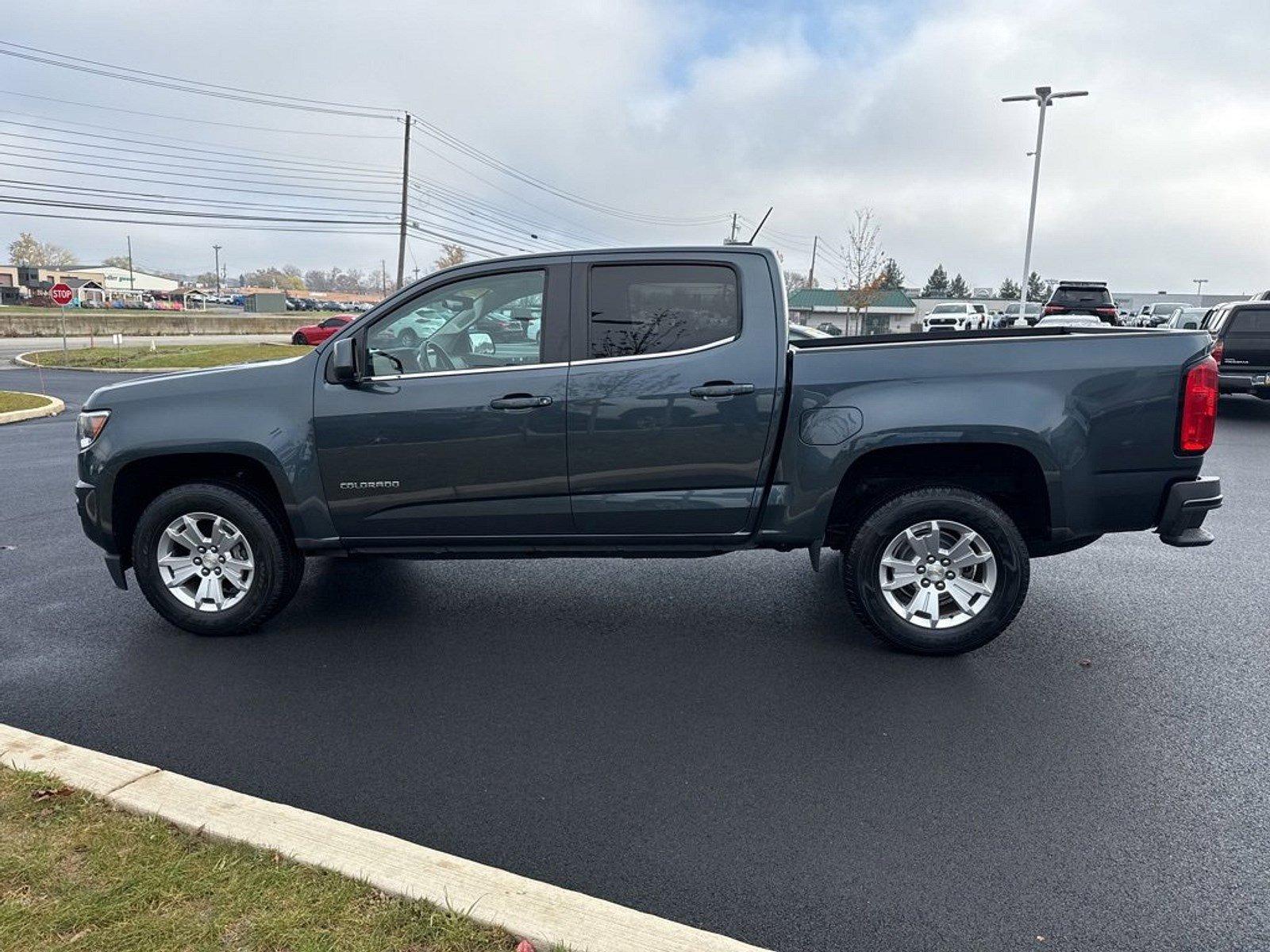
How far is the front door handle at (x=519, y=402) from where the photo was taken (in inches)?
173

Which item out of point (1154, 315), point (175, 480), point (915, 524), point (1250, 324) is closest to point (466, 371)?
point (175, 480)

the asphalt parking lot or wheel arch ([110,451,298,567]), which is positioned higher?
wheel arch ([110,451,298,567])

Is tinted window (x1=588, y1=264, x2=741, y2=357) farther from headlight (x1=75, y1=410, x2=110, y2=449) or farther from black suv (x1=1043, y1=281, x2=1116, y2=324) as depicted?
black suv (x1=1043, y1=281, x2=1116, y2=324)

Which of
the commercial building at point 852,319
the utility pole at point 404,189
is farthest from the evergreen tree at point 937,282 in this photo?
the utility pole at point 404,189

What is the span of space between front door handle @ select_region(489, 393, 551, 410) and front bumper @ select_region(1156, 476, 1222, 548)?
9.96ft

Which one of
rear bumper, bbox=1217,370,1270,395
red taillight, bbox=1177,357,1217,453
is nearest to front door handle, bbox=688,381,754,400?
red taillight, bbox=1177,357,1217,453

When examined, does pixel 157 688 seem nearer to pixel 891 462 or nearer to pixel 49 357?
pixel 891 462

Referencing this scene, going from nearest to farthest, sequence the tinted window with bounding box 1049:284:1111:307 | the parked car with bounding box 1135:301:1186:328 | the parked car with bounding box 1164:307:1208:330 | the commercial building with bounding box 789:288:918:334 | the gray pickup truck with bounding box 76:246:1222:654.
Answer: the gray pickup truck with bounding box 76:246:1222:654 → the parked car with bounding box 1164:307:1208:330 → the tinted window with bounding box 1049:284:1111:307 → the parked car with bounding box 1135:301:1186:328 → the commercial building with bounding box 789:288:918:334

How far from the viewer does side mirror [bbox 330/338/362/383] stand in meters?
4.41

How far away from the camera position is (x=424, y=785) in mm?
3283

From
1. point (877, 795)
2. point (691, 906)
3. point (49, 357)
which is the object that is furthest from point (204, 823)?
point (49, 357)

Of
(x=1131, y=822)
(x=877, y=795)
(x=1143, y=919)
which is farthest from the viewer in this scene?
(x=877, y=795)

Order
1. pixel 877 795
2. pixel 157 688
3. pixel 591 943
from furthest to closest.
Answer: pixel 157 688
pixel 877 795
pixel 591 943

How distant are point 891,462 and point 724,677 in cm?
140
